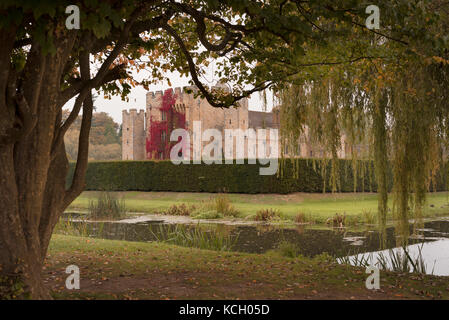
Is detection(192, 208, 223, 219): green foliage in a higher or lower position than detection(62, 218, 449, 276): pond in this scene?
higher

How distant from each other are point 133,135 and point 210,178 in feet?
55.1

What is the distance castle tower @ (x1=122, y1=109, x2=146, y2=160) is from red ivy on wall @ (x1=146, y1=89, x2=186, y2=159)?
4.00m

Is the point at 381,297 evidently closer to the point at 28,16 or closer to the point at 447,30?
the point at 447,30

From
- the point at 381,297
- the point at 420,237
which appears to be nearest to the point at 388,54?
the point at 381,297

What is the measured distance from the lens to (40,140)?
416 centimetres

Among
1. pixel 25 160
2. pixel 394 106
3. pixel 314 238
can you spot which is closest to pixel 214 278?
pixel 25 160

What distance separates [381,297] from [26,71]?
429cm

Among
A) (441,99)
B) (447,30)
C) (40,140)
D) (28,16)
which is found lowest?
(40,140)

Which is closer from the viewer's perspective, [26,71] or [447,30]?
[26,71]

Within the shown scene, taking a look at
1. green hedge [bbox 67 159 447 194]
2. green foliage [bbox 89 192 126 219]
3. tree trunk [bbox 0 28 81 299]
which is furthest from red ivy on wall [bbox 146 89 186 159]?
tree trunk [bbox 0 28 81 299]

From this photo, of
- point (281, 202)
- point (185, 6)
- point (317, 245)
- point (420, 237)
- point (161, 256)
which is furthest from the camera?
point (281, 202)

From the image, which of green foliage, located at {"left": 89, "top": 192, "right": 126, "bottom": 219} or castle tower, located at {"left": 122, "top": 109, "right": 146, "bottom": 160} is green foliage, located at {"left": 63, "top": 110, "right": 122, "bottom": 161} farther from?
green foliage, located at {"left": 89, "top": 192, "right": 126, "bottom": 219}

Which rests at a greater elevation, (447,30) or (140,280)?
(447,30)

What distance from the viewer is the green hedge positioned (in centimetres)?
1978
